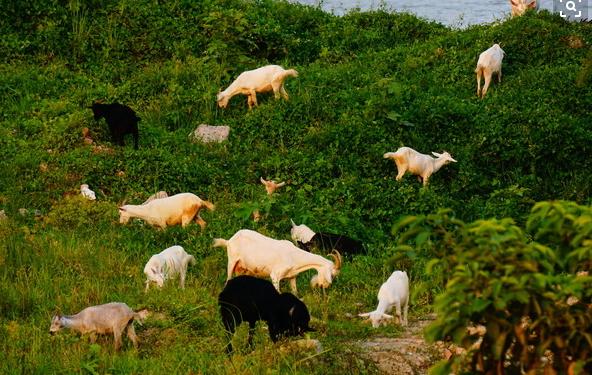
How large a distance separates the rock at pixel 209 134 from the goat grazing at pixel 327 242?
277 centimetres

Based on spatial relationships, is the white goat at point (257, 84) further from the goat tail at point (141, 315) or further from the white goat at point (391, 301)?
the goat tail at point (141, 315)

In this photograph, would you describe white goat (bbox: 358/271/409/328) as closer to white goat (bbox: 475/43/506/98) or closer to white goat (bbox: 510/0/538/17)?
white goat (bbox: 475/43/506/98)

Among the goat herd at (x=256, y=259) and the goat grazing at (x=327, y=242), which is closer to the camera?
the goat herd at (x=256, y=259)

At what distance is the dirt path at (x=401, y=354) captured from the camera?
7301mm

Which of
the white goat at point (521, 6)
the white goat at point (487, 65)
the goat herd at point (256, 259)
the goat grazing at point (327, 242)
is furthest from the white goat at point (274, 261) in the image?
the white goat at point (521, 6)

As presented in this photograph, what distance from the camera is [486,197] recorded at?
40.2 feet

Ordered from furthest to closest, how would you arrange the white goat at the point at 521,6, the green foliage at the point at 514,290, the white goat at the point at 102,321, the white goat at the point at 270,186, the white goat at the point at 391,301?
1. the white goat at the point at 521,6
2. the white goat at the point at 270,186
3. the white goat at the point at 391,301
4. the white goat at the point at 102,321
5. the green foliage at the point at 514,290

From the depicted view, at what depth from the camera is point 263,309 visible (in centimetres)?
745

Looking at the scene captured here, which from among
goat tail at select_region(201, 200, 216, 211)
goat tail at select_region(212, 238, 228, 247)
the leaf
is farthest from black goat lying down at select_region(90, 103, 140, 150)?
the leaf

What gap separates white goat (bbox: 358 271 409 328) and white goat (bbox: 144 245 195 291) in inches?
61.2

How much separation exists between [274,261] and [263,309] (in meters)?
1.82

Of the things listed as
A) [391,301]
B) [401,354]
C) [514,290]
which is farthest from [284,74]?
[514,290]

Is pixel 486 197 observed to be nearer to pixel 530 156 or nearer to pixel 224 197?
pixel 530 156

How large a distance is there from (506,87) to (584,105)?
939 millimetres
